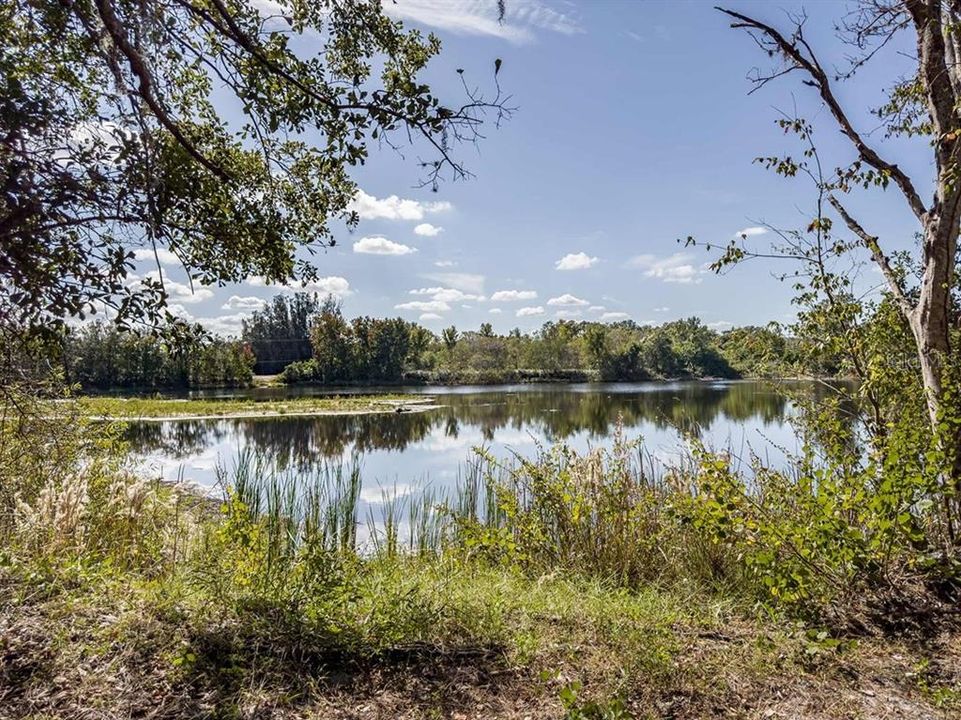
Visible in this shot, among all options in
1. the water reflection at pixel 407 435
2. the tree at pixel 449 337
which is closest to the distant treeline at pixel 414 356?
the tree at pixel 449 337

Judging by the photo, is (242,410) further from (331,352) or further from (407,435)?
(331,352)

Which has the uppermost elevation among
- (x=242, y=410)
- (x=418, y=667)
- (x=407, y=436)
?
(x=418, y=667)

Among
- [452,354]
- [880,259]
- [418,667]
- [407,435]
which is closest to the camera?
[418,667]

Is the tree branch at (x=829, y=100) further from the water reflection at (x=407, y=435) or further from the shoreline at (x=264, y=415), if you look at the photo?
the shoreline at (x=264, y=415)

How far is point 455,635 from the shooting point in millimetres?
3068

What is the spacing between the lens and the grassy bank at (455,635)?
250cm

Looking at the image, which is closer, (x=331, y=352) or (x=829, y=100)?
(x=829, y=100)

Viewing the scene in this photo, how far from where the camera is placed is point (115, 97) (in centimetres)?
304

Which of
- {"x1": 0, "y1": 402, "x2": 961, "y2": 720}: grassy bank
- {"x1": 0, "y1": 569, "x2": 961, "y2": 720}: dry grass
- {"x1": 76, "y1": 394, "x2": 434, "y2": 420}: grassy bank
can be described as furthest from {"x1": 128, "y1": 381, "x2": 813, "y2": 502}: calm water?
{"x1": 0, "y1": 569, "x2": 961, "y2": 720}: dry grass

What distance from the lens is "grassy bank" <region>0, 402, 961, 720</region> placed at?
8.20 ft

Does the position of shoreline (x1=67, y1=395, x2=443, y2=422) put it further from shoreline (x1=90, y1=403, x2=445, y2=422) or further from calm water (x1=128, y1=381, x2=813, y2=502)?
calm water (x1=128, y1=381, x2=813, y2=502)

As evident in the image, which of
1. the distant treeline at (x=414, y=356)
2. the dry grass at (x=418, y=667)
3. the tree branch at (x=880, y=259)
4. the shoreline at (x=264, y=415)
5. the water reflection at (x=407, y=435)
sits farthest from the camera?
the distant treeline at (x=414, y=356)

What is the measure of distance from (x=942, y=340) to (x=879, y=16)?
8.59ft

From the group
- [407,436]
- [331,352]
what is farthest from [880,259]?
[331,352]
